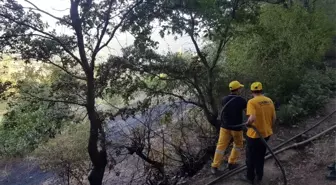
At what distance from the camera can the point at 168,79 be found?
9570mm

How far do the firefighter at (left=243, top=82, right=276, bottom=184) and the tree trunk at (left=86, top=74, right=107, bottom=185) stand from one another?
12.7 ft

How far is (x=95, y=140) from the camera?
26.9 feet

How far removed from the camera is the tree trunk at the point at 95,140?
789cm

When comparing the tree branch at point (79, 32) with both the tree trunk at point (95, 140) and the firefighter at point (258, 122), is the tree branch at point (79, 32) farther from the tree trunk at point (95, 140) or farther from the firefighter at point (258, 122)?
the firefighter at point (258, 122)

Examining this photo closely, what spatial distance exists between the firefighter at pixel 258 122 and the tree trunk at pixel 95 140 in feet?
12.7

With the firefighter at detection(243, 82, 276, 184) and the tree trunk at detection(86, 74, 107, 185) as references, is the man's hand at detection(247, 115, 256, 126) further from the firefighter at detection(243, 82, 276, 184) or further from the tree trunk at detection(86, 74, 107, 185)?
the tree trunk at detection(86, 74, 107, 185)

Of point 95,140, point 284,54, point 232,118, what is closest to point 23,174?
point 95,140

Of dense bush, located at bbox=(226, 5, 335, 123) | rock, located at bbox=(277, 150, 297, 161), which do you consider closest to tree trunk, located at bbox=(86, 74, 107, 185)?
rock, located at bbox=(277, 150, 297, 161)

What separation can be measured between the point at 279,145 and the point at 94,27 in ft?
17.5

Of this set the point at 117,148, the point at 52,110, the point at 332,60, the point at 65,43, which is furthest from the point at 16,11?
the point at 332,60

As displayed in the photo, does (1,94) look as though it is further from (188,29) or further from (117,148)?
(188,29)

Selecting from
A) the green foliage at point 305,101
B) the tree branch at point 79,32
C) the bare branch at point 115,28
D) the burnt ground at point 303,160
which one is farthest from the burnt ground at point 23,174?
the green foliage at point 305,101

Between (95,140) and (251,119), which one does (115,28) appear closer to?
(95,140)

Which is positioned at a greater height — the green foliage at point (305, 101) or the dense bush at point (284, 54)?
the dense bush at point (284, 54)
